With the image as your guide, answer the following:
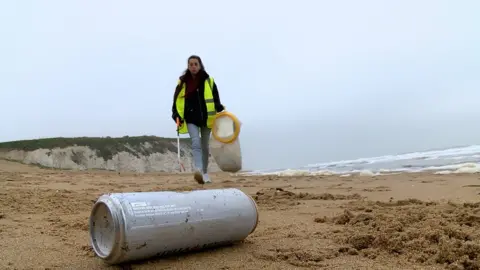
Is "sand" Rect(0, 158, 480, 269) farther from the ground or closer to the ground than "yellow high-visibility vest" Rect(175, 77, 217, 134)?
closer to the ground

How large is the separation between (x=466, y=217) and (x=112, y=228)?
7.34 feet

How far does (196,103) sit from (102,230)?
3.90 meters

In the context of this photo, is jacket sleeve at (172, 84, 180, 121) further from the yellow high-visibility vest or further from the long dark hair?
the long dark hair

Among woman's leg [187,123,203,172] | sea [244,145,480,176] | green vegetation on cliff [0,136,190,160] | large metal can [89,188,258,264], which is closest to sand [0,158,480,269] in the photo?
large metal can [89,188,258,264]

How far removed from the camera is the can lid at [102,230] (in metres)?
2.00

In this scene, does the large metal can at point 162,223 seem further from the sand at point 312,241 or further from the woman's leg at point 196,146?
the woman's leg at point 196,146

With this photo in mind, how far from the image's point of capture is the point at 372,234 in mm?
2400


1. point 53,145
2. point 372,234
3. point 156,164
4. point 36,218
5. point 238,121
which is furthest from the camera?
point 156,164

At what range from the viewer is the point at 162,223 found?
2043 mm

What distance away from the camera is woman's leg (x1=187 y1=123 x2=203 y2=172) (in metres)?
5.84

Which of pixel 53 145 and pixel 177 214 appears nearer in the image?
pixel 177 214

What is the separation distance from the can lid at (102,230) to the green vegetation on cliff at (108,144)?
2677 centimetres

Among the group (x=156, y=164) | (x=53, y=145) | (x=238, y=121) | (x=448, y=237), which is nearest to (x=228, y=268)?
(x=448, y=237)

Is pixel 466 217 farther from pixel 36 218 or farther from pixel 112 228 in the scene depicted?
pixel 36 218
